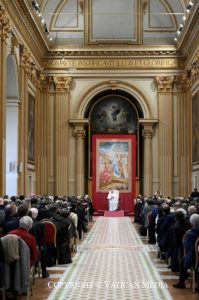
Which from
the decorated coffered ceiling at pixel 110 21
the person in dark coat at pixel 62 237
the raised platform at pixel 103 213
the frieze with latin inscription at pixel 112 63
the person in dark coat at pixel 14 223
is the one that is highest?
the decorated coffered ceiling at pixel 110 21

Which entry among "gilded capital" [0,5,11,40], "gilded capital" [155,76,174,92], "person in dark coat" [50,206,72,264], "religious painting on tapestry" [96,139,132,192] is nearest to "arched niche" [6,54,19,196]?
"gilded capital" [0,5,11,40]

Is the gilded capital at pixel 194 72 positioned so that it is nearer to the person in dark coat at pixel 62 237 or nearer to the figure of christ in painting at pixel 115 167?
the figure of christ in painting at pixel 115 167

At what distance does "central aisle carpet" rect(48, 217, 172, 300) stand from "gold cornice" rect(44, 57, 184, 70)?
1591cm

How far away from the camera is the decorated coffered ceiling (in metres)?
32.6

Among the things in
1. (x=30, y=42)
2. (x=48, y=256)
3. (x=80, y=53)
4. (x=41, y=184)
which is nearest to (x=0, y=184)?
(x=48, y=256)

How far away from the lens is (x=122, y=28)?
1292 inches

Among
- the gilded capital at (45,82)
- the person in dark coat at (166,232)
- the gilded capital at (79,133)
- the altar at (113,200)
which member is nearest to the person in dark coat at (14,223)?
the person in dark coat at (166,232)

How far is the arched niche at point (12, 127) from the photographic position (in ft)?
77.0

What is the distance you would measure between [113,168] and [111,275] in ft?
69.4

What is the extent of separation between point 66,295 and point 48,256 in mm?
3232

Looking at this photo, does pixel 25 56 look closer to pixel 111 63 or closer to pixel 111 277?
Answer: pixel 111 63

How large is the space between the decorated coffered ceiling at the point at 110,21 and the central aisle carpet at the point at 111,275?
675 inches

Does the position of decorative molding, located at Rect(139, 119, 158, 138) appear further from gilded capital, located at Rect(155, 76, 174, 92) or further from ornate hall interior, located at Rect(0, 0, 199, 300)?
gilded capital, located at Rect(155, 76, 174, 92)

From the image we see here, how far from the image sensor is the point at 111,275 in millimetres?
11258
